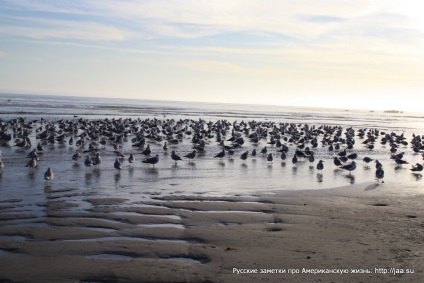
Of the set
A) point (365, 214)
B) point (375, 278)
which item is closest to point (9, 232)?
point (375, 278)

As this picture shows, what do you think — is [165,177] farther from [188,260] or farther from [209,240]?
[188,260]

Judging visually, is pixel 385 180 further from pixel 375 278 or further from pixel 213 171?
pixel 375 278

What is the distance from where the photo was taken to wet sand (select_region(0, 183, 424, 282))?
7137mm

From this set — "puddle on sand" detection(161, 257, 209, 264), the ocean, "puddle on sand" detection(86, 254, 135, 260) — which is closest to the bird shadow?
the ocean

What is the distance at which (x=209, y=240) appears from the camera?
8.84m

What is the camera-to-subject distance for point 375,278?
23.4 ft

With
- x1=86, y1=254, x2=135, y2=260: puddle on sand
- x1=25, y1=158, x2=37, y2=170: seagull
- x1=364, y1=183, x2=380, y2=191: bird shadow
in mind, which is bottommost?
x1=86, y1=254, x2=135, y2=260: puddle on sand

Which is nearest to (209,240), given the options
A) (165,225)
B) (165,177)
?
(165,225)

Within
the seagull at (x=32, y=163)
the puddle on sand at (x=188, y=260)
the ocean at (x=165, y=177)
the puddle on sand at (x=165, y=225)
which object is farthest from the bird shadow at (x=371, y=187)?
the seagull at (x=32, y=163)

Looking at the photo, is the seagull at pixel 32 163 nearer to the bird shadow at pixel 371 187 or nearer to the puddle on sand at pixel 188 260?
the puddle on sand at pixel 188 260

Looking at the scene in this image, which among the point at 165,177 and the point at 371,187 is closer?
the point at 371,187

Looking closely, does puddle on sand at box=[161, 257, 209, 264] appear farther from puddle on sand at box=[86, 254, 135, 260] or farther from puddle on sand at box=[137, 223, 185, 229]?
puddle on sand at box=[137, 223, 185, 229]

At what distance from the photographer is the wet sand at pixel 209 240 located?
7.14 meters

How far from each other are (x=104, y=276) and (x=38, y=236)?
2618mm
